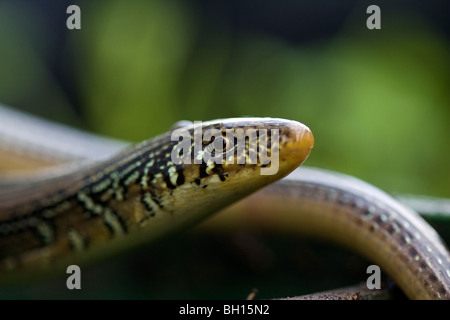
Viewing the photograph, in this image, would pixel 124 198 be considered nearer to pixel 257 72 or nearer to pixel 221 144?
A: pixel 221 144

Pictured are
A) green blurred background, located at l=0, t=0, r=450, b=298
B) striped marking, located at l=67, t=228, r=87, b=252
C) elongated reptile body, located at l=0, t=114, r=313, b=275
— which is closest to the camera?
elongated reptile body, located at l=0, t=114, r=313, b=275

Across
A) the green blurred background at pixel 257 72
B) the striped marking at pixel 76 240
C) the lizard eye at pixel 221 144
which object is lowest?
the striped marking at pixel 76 240

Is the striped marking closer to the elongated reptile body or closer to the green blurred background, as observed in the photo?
the elongated reptile body

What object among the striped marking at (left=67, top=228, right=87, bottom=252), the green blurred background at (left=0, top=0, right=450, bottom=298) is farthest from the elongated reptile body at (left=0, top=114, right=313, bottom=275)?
the green blurred background at (left=0, top=0, right=450, bottom=298)

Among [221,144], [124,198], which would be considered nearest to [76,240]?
[124,198]

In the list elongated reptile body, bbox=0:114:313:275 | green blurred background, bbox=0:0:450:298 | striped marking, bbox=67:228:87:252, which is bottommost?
striped marking, bbox=67:228:87:252

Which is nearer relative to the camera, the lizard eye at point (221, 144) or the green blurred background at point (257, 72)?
the lizard eye at point (221, 144)

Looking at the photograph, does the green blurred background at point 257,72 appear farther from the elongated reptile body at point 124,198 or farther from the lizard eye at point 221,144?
the lizard eye at point 221,144

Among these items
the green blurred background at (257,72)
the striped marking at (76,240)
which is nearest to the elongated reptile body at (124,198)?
the striped marking at (76,240)

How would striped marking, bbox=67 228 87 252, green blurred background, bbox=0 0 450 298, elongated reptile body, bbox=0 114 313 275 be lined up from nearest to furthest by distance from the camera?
elongated reptile body, bbox=0 114 313 275
striped marking, bbox=67 228 87 252
green blurred background, bbox=0 0 450 298
